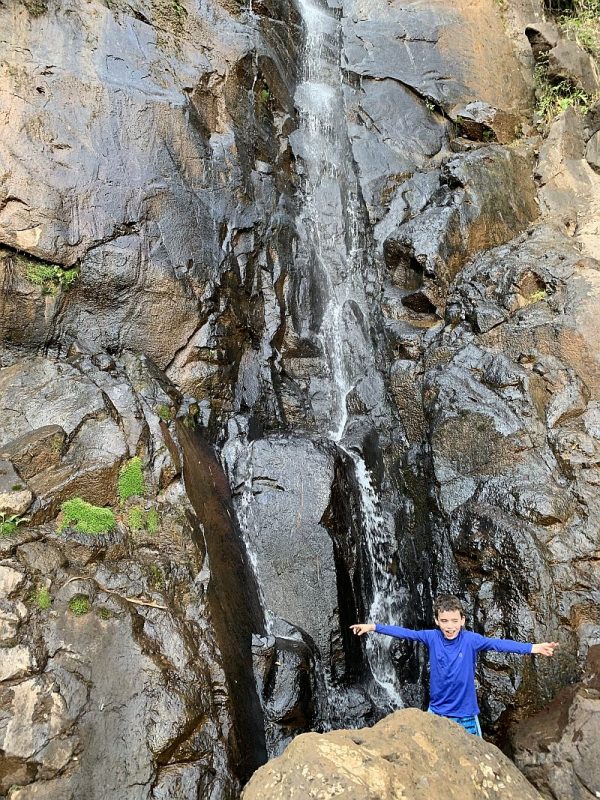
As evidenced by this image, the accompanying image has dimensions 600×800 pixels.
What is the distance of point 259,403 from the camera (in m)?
8.77

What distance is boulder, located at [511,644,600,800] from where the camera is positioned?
150 inches

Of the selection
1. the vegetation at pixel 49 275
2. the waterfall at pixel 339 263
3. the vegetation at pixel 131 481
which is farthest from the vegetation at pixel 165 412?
the waterfall at pixel 339 263

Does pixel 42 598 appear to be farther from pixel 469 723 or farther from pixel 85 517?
pixel 469 723

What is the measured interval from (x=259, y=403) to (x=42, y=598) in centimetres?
444

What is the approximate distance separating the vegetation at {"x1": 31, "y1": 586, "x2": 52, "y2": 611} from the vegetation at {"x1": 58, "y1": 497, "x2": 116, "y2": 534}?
63 centimetres

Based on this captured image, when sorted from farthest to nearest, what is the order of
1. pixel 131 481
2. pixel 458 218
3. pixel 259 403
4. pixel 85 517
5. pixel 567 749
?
pixel 458 218 → pixel 259 403 → pixel 131 481 → pixel 85 517 → pixel 567 749

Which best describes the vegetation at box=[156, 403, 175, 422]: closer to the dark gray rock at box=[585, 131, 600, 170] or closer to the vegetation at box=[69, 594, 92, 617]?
the vegetation at box=[69, 594, 92, 617]

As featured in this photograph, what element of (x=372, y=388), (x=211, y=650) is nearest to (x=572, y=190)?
(x=372, y=388)

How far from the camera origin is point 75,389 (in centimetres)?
654

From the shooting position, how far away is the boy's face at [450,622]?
13.7 ft

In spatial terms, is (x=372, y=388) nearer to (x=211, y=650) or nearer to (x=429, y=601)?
(x=429, y=601)

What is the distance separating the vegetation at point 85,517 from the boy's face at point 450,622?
3266 millimetres

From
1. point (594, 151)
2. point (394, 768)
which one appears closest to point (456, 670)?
point (394, 768)

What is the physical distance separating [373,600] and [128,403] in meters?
3.88
